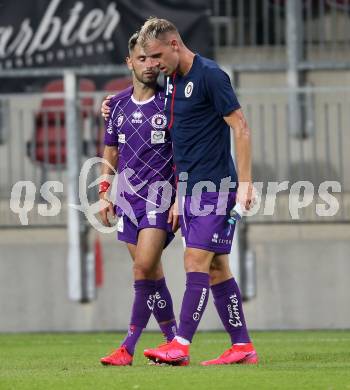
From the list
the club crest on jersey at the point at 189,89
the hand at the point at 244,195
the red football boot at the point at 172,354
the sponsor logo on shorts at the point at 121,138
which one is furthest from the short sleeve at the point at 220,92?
the red football boot at the point at 172,354

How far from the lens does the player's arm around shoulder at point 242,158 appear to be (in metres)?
8.67

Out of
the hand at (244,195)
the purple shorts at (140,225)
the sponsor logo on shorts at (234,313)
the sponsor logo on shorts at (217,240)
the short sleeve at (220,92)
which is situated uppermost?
the short sleeve at (220,92)

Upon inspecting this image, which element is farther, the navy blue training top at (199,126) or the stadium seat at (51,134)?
the stadium seat at (51,134)

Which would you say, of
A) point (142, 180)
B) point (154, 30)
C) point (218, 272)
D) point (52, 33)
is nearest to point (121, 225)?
point (142, 180)

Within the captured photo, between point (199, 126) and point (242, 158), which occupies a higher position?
point (199, 126)

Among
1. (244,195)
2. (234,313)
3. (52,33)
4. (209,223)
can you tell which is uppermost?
(52,33)

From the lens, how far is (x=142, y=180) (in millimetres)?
9555

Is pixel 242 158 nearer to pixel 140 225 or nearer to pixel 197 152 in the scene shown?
pixel 197 152

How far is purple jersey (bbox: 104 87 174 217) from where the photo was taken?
953 centimetres

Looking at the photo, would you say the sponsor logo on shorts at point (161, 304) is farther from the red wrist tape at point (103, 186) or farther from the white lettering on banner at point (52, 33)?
the white lettering on banner at point (52, 33)

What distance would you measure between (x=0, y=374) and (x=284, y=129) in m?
7.05

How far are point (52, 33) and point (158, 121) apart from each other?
861cm

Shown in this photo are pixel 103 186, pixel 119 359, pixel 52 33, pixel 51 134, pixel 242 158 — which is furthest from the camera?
pixel 52 33

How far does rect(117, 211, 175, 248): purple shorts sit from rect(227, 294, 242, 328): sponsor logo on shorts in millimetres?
644
